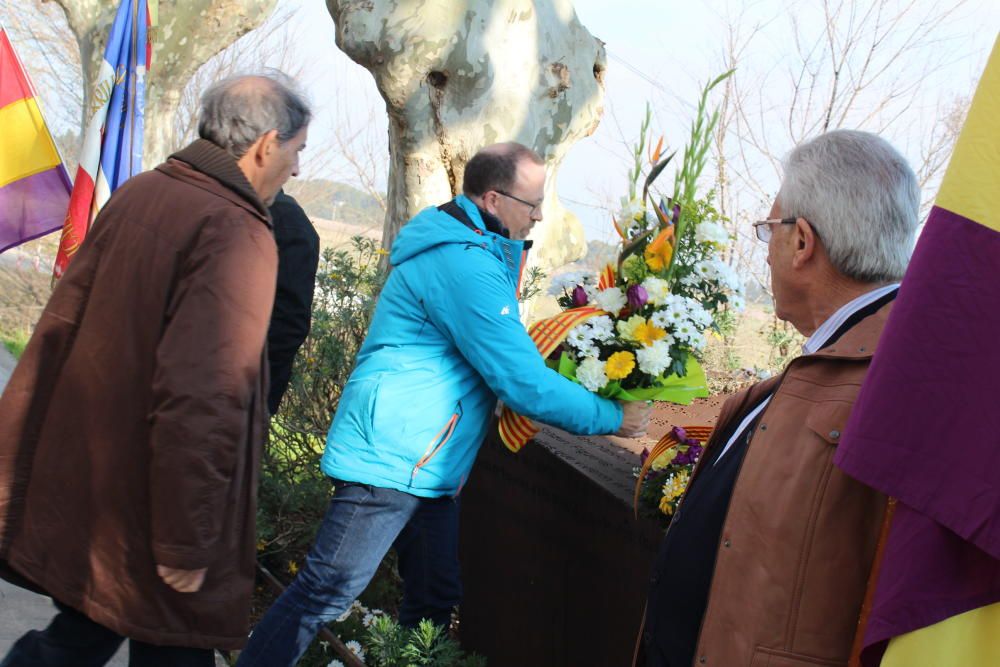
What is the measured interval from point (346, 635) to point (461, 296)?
1952 millimetres

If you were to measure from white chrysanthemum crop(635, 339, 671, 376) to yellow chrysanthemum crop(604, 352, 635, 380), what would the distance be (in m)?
0.04

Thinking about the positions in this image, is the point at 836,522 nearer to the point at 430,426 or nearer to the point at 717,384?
the point at 430,426

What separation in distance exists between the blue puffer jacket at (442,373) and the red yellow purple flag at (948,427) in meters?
1.69

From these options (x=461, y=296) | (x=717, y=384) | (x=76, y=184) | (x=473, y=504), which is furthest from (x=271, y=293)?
(x=717, y=384)

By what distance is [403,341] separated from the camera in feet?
10.5

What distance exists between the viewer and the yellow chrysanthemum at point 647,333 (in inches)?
119

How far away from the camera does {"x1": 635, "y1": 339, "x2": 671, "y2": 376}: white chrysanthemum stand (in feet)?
9.82

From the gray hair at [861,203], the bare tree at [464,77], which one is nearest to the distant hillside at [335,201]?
the bare tree at [464,77]

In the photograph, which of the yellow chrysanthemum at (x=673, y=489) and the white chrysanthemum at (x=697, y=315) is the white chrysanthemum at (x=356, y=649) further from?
the white chrysanthemum at (x=697, y=315)

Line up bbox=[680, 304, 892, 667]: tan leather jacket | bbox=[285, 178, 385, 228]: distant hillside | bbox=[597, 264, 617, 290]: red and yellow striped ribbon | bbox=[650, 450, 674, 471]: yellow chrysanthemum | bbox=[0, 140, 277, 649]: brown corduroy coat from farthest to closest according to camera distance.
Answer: bbox=[285, 178, 385, 228]: distant hillside → bbox=[597, 264, 617, 290]: red and yellow striped ribbon → bbox=[650, 450, 674, 471]: yellow chrysanthemum → bbox=[0, 140, 277, 649]: brown corduroy coat → bbox=[680, 304, 892, 667]: tan leather jacket

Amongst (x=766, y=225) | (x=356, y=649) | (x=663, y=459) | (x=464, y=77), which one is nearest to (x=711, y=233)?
(x=663, y=459)

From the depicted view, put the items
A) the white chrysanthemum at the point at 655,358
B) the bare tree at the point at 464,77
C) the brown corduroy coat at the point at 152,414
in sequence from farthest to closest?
1. the bare tree at the point at 464,77
2. the white chrysanthemum at the point at 655,358
3. the brown corduroy coat at the point at 152,414

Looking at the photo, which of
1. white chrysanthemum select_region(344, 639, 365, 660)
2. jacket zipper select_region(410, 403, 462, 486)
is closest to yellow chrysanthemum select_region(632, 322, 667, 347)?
jacket zipper select_region(410, 403, 462, 486)

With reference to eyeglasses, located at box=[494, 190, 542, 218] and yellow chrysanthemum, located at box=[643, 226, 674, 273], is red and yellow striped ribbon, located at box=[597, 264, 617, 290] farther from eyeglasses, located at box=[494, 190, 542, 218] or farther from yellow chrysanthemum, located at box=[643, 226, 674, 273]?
eyeglasses, located at box=[494, 190, 542, 218]
